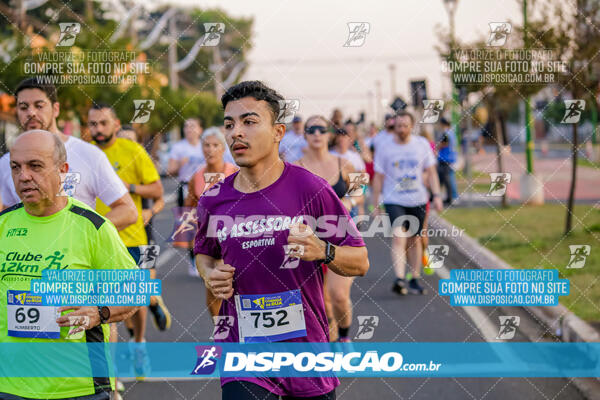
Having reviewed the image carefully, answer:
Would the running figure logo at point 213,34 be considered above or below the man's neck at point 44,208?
above

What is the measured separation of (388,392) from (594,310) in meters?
2.69

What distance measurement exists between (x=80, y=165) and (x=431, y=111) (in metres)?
3.84

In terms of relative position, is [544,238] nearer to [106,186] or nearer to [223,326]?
[106,186]

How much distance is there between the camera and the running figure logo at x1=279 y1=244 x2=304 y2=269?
3438mm

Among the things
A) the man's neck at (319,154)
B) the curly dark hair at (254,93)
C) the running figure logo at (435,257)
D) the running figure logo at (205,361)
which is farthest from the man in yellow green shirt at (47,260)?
the running figure logo at (435,257)

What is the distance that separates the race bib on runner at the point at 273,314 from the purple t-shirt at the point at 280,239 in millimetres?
18

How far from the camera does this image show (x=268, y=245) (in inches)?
141

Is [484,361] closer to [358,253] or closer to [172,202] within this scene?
[358,253]

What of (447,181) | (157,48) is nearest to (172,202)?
(447,181)

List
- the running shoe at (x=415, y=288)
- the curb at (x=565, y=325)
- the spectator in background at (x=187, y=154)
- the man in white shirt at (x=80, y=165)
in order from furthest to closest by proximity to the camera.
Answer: the spectator in background at (x=187, y=154), the running shoe at (x=415, y=288), the curb at (x=565, y=325), the man in white shirt at (x=80, y=165)

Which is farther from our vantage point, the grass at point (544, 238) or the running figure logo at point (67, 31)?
the grass at point (544, 238)

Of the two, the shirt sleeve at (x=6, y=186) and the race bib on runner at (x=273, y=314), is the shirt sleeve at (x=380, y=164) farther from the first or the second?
the race bib on runner at (x=273, y=314)

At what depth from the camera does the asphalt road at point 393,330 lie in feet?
19.2

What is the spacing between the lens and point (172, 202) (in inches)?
1040
